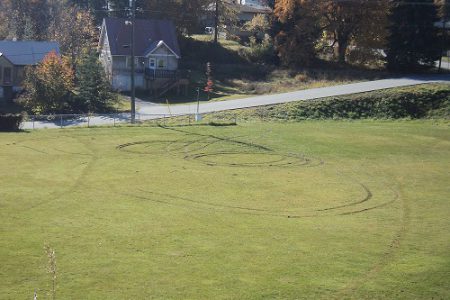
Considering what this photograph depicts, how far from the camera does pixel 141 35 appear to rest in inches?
2788

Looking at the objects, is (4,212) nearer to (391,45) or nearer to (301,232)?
(301,232)

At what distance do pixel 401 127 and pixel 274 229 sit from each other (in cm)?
2828

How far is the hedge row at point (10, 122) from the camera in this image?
1740 inches

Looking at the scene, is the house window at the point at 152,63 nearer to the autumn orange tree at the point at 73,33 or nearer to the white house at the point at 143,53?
the white house at the point at 143,53

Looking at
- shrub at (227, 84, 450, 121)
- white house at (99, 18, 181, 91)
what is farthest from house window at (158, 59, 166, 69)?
shrub at (227, 84, 450, 121)

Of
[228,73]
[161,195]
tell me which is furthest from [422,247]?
[228,73]

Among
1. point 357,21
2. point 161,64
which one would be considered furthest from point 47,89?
point 357,21

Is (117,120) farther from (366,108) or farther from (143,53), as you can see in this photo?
→ (366,108)

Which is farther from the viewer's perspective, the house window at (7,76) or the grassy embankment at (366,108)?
the house window at (7,76)

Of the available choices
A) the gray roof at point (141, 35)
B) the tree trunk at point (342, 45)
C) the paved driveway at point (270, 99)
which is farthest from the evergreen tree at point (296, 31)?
the gray roof at point (141, 35)

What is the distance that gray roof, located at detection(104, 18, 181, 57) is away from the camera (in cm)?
6962

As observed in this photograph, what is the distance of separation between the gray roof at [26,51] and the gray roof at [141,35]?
21.7ft

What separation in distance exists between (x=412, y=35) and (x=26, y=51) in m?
39.9

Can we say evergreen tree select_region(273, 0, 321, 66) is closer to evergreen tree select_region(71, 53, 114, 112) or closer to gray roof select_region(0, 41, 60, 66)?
evergreen tree select_region(71, 53, 114, 112)
